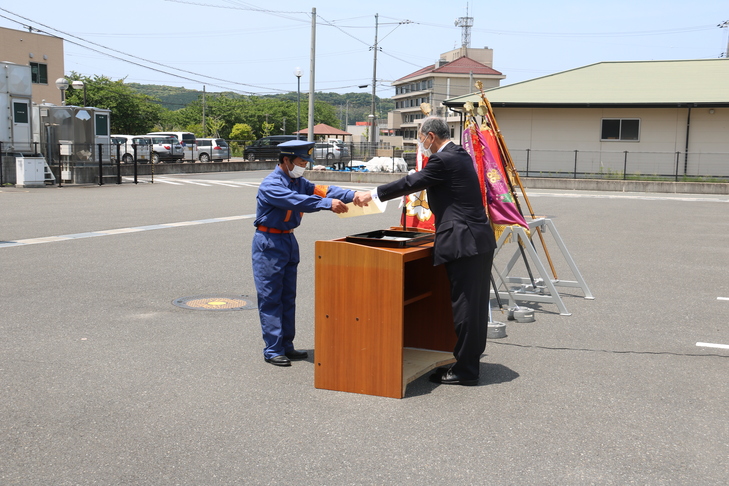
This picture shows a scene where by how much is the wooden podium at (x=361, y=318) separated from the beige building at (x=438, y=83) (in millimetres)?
87510

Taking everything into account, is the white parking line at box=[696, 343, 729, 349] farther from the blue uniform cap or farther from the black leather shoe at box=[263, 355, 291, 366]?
the blue uniform cap

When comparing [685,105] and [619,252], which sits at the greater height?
[685,105]

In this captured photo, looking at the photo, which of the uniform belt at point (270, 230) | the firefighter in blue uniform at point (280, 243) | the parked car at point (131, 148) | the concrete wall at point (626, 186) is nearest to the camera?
the firefighter in blue uniform at point (280, 243)

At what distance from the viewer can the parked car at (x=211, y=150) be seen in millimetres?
48562

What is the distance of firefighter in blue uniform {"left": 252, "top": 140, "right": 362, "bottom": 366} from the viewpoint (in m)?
5.69

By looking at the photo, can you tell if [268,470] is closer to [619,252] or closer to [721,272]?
[721,272]

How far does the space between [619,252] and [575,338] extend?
19.7ft

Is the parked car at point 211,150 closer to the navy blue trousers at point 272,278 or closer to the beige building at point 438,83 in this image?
the navy blue trousers at point 272,278

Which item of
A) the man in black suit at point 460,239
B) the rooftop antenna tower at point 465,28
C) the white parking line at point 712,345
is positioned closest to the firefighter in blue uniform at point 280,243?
the man in black suit at point 460,239

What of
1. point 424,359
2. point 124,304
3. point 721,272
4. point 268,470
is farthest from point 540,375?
point 721,272

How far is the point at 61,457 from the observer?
4.01m

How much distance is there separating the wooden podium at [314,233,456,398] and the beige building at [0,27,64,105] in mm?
52432

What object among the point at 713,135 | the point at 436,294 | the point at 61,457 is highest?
the point at 713,135

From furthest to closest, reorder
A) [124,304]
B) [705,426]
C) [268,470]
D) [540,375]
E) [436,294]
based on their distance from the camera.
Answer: [124,304]
[436,294]
[540,375]
[705,426]
[268,470]
